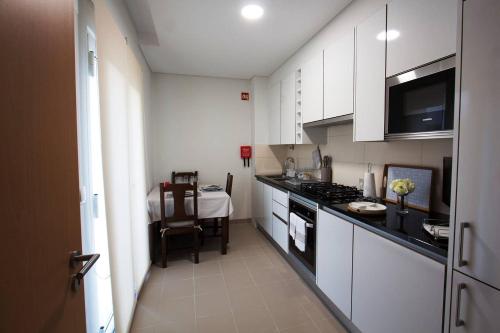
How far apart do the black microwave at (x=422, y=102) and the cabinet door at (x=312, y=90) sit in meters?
0.92

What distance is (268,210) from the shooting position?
3400 mm

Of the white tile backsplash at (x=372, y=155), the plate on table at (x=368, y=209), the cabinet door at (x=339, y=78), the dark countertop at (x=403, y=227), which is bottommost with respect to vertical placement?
the dark countertop at (x=403, y=227)

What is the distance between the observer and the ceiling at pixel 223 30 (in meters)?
2.06

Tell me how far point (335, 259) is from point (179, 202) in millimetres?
1721

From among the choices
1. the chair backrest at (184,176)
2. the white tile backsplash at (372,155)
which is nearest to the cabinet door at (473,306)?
the white tile backsplash at (372,155)

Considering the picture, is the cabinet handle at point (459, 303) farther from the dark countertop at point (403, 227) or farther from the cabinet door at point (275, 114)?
the cabinet door at point (275, 114)

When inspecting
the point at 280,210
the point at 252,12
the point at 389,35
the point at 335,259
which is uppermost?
the point at 252,12

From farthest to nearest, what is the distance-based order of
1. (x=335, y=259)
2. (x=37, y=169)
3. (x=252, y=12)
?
(x=252, y=12) < (x=335, y=259) < (x=37, y=169)

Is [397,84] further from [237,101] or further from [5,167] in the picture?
[237,101]

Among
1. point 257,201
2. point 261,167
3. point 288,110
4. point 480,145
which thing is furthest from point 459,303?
point 261,167

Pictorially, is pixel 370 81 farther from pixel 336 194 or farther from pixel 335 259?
pixel 335 259

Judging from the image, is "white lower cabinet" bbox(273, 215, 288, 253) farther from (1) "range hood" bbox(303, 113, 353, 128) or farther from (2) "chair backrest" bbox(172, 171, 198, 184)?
(2) "chair backrest" bbox(172, 171, 198, 184)

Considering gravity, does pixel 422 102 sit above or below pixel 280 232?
above

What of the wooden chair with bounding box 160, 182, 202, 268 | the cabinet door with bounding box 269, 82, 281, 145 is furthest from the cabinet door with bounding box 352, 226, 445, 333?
the cabinet door with bounding box 269, 82, 281, 145
